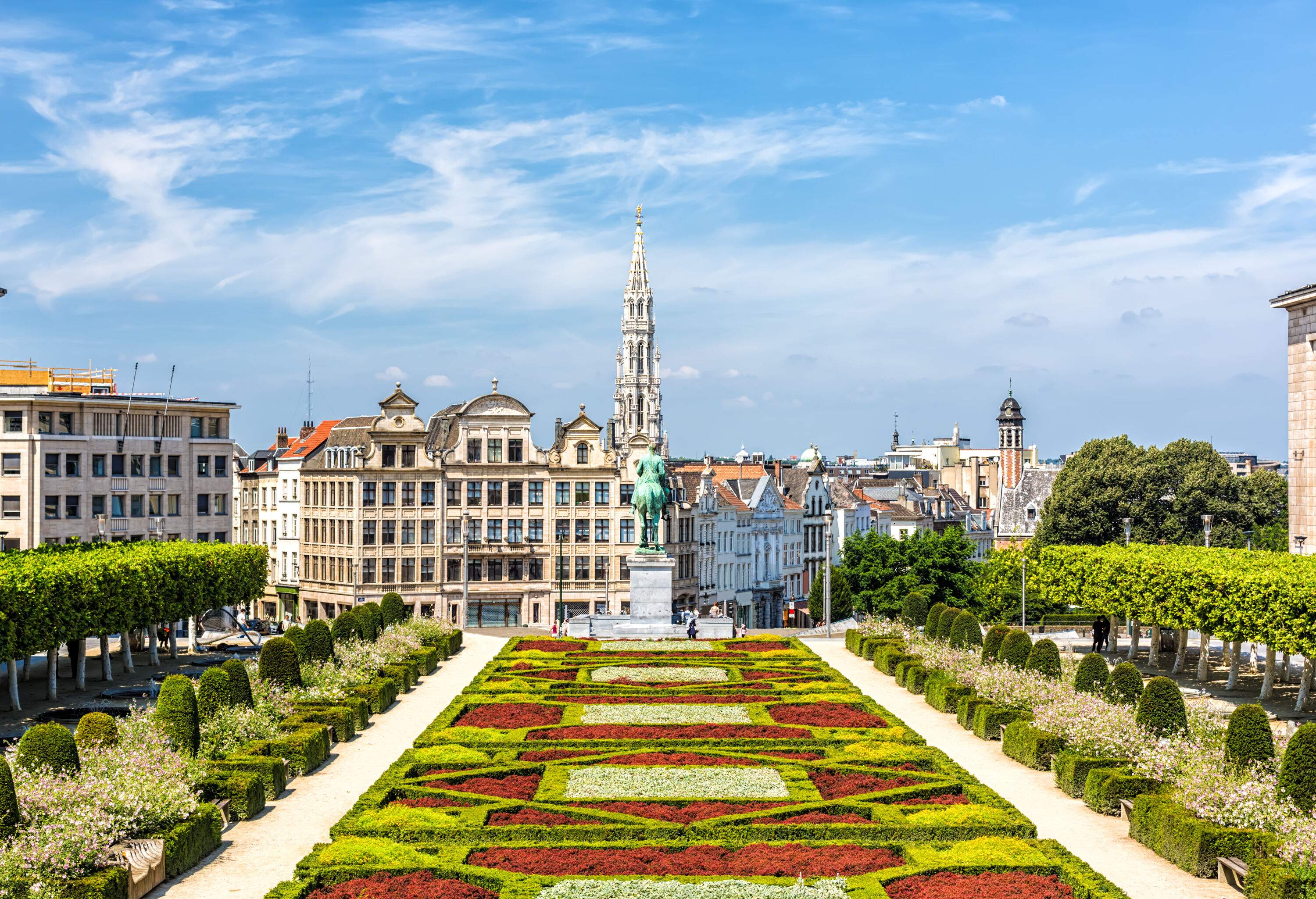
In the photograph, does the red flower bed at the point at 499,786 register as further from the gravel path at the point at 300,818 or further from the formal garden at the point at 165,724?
the formal garden at the point at 165,724

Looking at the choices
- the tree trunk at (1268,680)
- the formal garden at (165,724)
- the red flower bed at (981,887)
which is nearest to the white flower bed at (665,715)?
the formal garden at (165,724)

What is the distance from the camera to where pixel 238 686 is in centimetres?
3538

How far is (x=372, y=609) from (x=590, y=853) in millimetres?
35208

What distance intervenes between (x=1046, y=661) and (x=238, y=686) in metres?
24.5

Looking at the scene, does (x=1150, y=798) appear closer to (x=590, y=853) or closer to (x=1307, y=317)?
(x=590, y=853)

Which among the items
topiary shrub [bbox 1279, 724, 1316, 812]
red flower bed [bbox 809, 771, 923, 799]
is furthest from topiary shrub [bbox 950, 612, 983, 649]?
topiary shrub [bbox 1279, 724, 1316, 812]

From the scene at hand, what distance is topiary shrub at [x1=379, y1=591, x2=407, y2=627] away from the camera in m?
62.0

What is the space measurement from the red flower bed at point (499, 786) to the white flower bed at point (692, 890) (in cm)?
674

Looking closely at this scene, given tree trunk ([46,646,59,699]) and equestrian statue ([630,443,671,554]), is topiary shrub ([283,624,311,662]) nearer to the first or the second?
tree trunk ([46,646,59,699])

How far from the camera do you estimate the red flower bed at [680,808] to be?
26.8 metres

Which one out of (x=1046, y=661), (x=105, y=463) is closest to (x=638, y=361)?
(x=105, y=463)

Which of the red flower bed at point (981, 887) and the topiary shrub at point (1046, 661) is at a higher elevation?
the topiary shrub at point (1046, 661)

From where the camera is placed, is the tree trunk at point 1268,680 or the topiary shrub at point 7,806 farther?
the tree trunk at point 1268,680

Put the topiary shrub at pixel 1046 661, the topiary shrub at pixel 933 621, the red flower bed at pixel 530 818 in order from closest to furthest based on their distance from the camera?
the red flower bed at pixel 530 818
the topiary shrub at pixel 1046 661
the topiary shrub at pixel 933 621
